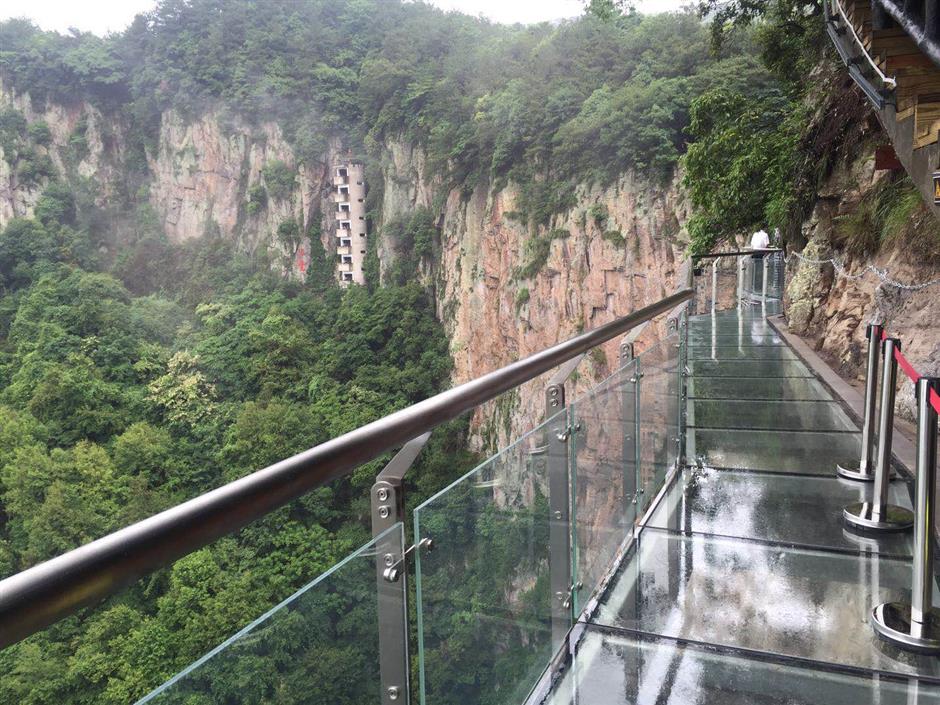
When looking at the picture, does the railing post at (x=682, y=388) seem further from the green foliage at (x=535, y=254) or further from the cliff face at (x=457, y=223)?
the green foliage at (x=535, y=254)

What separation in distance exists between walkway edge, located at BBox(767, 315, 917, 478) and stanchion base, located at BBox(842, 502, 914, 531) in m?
0.22

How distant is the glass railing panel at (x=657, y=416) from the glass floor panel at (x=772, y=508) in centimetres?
10

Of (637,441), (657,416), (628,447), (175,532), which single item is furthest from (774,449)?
(175,532)

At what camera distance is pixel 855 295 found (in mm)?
6602

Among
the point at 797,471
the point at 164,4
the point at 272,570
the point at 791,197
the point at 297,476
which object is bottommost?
the point at 272,570

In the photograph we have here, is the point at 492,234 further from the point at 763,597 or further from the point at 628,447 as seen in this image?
the point at 763,597

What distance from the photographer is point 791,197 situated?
951 centimetres

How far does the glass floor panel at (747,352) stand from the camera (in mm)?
5930

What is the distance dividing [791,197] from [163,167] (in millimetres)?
49980

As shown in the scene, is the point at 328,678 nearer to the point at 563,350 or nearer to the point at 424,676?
the point at 424,676

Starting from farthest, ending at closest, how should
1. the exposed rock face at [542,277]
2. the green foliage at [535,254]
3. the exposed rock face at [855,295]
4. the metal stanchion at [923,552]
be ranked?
the green foliage at [535,254], the exposed rock face at [542,277], the exposed rock face at [855,295], the metal stanchion at [923,552]

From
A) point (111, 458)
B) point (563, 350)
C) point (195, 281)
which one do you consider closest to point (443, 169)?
point (195, 281)

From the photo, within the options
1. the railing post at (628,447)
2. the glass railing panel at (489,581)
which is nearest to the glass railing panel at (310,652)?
the glass railing panel at (489,581)

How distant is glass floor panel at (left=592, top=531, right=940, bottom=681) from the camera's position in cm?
189
